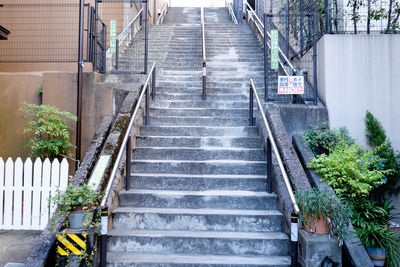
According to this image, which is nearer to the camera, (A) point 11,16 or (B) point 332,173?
(B) point 332,173

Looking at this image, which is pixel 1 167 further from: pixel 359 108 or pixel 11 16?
pixel 359 108

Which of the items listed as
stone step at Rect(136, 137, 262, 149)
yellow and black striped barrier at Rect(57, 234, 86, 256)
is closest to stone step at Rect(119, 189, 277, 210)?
yellow and black striped barrier at Rect(57, 234, 86, 256)

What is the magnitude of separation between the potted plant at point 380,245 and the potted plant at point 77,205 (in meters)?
3.57

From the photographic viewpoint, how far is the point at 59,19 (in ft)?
29.5

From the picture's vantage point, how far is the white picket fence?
513cm

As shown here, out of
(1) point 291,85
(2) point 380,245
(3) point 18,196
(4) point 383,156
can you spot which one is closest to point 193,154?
(1) point 291,85

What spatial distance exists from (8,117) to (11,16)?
4.05 metres

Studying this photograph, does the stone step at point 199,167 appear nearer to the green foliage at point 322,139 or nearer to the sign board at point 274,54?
the green foliage at point 322,139

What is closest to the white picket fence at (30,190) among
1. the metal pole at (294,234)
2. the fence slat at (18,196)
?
the fence slat at (18,196)

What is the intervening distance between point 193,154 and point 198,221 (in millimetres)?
1572

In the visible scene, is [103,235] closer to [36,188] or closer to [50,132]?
[36,188]

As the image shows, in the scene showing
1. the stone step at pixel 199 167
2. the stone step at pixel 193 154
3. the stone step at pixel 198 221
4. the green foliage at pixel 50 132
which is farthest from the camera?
the green foliage at pixel 50 132


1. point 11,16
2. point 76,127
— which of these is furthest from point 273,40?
point 11,16

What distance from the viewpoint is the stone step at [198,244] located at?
3.98m
